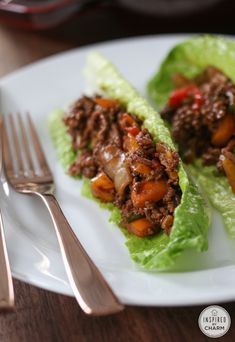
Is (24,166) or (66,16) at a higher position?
(66,16)

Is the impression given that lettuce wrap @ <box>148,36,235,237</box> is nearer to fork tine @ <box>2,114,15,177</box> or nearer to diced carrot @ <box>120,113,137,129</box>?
diced carrot @ <box>120,113,137,129</box>

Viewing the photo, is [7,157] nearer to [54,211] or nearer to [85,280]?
[54,211]

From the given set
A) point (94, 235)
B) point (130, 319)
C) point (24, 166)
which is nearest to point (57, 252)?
point (94, 235)

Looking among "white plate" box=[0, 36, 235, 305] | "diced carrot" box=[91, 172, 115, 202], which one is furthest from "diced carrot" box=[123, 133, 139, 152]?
"white plate" box=[0, 36, 235, 305]

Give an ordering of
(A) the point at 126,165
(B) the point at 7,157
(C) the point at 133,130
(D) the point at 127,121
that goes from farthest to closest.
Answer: (B) the point at 7,157, (D) the point at 127,121, (C) the point at 133,130, (A) the point at 126,165

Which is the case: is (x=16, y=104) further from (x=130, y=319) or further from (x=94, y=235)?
(x=130, y=319)

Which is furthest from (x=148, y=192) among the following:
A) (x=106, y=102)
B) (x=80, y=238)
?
(x=106, y=102)

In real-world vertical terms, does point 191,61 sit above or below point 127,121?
above
